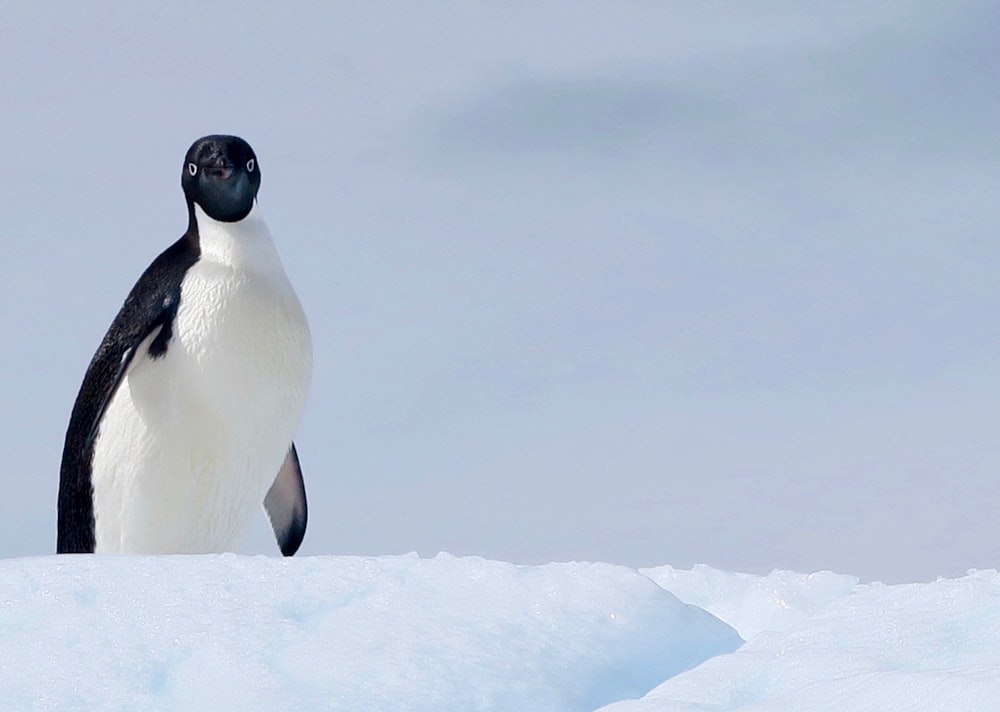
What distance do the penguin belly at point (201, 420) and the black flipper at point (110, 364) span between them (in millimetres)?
43

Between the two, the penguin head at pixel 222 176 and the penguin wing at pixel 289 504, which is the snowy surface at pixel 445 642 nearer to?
the penguin head at pixel 222 176

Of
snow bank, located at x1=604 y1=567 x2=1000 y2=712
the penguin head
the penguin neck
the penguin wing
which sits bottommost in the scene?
the penguin wing

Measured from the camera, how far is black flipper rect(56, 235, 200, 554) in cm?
587

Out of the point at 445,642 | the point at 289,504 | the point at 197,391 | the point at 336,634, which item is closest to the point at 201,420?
the point at 197,391

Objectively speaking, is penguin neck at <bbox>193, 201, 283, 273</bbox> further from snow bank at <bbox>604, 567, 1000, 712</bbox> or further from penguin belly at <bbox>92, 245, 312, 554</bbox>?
snow bank at <bbox>604, 567, 1000, 712</bbox>

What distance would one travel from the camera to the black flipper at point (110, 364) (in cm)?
587

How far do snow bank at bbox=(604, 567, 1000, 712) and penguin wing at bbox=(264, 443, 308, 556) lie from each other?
359 cm

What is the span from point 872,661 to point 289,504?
4392mm

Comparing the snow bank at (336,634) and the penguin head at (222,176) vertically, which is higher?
the penguin head at (222,176)

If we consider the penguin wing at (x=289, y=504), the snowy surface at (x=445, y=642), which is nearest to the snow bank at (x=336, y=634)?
the snowy surface at (x=445, y=642)

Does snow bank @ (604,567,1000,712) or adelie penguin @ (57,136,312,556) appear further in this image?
adelie penguin @ (57,136,312,556)

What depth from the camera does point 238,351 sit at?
5836 mm

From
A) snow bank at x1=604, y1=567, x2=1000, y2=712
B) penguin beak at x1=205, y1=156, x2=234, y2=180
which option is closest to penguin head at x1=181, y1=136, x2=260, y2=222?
penguin beak at x1=205, y1=156, x2=234, y2=180

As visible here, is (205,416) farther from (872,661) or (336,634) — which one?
(872,661)
